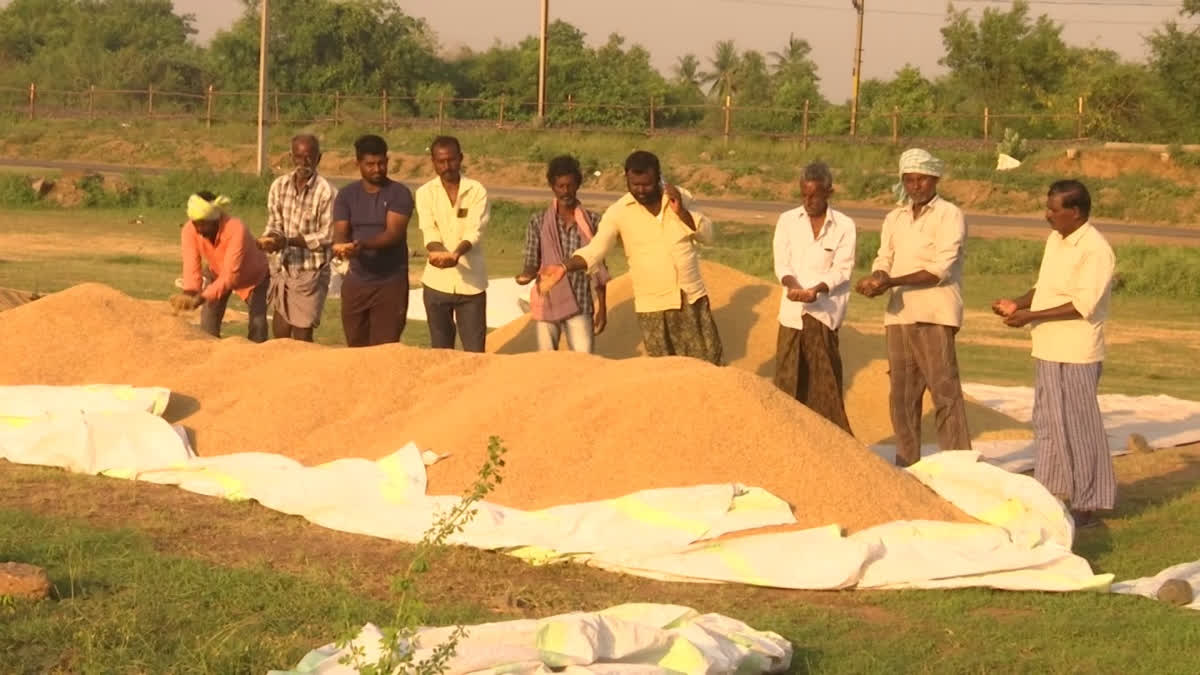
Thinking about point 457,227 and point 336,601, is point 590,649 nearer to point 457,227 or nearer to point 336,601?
point 336,601

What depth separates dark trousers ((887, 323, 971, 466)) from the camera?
727 cm

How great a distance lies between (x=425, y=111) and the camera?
43.5m

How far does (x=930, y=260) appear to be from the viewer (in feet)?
23.8

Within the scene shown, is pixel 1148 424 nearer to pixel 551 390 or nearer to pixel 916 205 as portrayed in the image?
pixel 916 205

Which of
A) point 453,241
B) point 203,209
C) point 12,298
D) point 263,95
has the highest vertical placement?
point 263,95

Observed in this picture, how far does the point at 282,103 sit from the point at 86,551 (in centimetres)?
3871

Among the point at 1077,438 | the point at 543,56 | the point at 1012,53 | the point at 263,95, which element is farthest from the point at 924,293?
the point at 1012,53

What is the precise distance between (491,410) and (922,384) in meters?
1.91

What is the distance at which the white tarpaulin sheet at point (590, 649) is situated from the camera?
13.5 feet

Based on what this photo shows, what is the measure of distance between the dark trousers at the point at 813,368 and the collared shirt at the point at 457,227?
144 centimetres

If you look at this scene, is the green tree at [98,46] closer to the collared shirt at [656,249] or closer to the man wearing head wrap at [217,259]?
the man wearing head wrap at [217,259]

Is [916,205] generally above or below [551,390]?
above

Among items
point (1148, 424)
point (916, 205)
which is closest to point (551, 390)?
point (916, 205)

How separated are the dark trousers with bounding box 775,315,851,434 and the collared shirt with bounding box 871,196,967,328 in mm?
353
